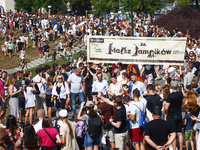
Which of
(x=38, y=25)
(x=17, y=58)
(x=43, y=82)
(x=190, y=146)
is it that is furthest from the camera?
(x=38, y=25)

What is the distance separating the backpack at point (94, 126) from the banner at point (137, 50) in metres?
4.66

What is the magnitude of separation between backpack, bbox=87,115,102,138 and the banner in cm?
466

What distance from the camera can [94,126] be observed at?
23.2ft

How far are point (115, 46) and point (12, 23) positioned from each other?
32.3 metres

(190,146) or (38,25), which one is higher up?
(38,25)

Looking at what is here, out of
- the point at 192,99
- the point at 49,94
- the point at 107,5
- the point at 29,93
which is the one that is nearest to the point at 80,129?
the point at 192,99

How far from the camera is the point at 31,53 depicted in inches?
1242

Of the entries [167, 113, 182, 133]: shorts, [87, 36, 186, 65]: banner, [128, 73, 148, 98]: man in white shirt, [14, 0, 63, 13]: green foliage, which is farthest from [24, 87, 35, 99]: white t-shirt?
[14, 0, 63, 13]: green foliage

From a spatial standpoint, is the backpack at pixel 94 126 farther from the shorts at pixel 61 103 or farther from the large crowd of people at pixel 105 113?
the shorts at pixel 61 103

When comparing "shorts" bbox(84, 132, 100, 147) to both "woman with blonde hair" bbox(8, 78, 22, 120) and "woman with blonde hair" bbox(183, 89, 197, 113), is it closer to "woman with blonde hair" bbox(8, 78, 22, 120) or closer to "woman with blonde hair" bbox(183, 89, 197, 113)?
"woman with blonde hair" bbox(183, 89, 197, 113)

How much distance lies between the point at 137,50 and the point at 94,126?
4.93 meters

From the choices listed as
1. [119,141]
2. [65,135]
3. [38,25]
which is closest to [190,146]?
[119,141]

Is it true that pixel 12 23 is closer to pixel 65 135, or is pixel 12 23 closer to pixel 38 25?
pixel 38 25

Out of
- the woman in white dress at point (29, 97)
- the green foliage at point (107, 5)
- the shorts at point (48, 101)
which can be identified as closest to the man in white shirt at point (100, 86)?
the shorts at point (48, 101)
